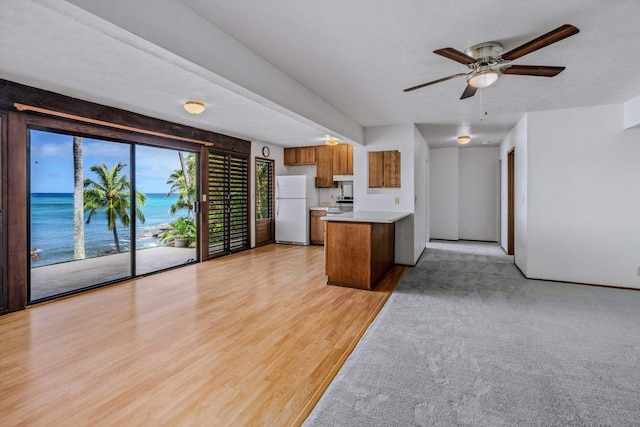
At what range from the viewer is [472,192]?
7750mm

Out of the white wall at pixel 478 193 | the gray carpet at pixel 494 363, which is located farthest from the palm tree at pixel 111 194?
the white wall at pixel 478 193

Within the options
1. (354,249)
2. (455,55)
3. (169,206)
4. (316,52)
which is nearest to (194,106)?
(316,52)

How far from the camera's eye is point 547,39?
6.38ft

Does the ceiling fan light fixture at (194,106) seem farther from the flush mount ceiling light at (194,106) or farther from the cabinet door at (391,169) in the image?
the cabinet door at (391,169)

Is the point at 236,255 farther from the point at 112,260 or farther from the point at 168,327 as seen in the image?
the point at 168,327

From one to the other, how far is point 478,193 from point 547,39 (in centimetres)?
629

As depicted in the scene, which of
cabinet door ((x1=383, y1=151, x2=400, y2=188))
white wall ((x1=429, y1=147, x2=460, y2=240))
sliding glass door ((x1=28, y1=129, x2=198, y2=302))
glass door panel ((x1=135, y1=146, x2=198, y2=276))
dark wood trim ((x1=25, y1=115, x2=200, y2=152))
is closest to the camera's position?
dark wood trim ((x1=25, y1=115, x2=200, y2=152))

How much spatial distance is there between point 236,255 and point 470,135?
16.8ft

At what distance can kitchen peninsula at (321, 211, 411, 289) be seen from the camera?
12.8ft

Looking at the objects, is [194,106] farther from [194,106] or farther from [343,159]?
[343,159]

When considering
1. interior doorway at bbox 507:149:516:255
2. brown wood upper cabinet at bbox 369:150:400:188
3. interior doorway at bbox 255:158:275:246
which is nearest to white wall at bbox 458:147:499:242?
interior doorway at bbox 507:149:516:255

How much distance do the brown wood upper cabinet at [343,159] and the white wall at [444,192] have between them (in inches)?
92.2

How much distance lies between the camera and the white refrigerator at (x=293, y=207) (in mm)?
7148

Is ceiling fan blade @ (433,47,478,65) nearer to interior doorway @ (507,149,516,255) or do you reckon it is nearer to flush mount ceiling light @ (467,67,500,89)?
flush mount ceiling light @ (467,67,500,89)
